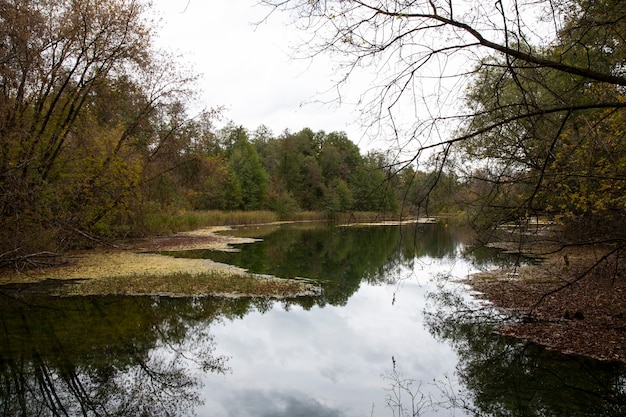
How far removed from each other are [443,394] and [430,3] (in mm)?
5482

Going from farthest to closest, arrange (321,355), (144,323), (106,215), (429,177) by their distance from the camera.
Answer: (106,215)
(144,323)
(321,355)
(429,177)

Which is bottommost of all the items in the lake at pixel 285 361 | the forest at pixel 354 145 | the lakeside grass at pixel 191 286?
the lake at pixel 285 361

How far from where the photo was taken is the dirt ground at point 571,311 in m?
7.86

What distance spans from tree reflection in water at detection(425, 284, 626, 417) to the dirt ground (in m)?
0.44

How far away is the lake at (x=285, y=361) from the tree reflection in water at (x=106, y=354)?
0.08 ft

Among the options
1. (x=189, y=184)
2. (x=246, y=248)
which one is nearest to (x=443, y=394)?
(x=246, y=248)

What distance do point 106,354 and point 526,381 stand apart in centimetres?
687

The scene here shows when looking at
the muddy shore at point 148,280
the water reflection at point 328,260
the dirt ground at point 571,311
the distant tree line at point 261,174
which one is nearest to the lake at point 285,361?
the dirt ground at point 571,311

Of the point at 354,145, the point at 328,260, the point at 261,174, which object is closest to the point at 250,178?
the point at 261,174

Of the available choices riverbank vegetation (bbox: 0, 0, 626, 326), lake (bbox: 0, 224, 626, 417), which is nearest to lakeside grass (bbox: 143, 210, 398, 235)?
riverbank vegetation (bbox: 0, 0, 626, 326)

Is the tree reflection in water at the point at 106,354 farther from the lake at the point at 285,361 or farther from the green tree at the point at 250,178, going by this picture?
the green tree at the point at 250,178

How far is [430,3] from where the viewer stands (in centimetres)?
348

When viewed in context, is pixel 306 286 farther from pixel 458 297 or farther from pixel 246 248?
pixel 246 248

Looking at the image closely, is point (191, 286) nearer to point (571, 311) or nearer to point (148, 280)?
point (148, 280)
